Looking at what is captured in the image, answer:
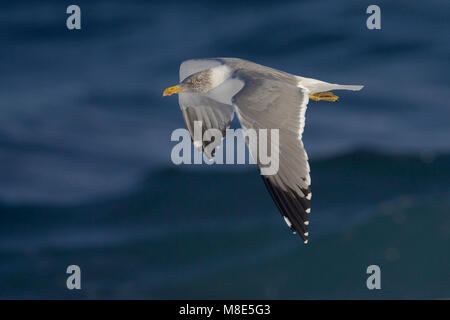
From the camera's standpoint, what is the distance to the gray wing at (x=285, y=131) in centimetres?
473

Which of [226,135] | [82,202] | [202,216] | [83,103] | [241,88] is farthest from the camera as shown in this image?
[83,103]

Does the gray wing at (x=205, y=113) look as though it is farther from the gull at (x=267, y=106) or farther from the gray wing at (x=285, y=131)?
the gray wing at (x=285, y=131)

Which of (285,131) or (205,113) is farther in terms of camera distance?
(205,113)

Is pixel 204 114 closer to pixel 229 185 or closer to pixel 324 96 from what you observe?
pixel 324 96

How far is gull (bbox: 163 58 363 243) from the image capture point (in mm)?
4750

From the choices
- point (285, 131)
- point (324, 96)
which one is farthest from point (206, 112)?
point (285, 131)

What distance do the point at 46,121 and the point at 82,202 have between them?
60.9 inches

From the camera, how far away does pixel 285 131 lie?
4.91 metres

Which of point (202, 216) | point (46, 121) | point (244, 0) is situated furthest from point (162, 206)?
point (244, 0)

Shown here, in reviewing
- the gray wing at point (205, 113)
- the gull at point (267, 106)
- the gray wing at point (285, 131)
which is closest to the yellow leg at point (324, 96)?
the gull at point (267, 106)

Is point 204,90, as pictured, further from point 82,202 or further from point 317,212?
point 82,202

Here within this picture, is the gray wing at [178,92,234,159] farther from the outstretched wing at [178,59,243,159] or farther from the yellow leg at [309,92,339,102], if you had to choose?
the yellow leg at [309,92,339,102]

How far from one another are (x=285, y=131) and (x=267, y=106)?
20cm

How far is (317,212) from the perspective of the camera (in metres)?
12.0
